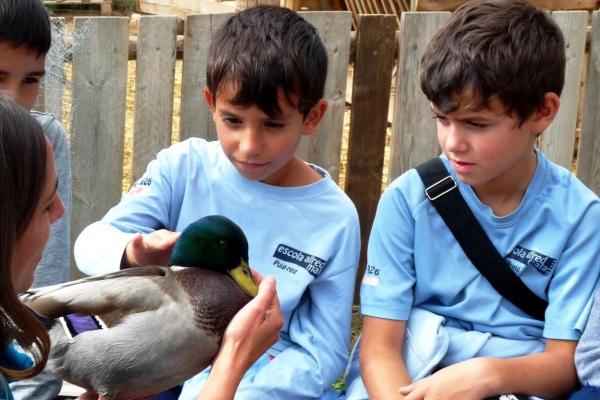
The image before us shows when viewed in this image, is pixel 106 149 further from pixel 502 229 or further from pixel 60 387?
pixel 502 229

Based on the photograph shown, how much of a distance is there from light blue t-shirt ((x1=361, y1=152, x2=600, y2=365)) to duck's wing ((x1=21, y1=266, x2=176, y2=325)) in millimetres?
811

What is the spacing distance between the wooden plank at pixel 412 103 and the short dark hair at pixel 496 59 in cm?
186

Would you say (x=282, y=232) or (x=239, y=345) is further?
(x=282, y=232)

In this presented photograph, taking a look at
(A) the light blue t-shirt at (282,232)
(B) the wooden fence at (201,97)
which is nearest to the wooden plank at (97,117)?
(B) the wooden fence at (201,97)

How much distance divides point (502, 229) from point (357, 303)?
2.68 metres

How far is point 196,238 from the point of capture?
2.59 m

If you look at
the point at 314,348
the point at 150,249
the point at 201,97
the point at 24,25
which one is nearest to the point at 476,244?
the point at 314,348

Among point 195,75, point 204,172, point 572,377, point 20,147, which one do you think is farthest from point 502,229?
point 195,75

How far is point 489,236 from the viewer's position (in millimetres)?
3006

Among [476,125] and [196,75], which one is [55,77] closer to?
[196,75]

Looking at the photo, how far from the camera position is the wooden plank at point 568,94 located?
5.18m

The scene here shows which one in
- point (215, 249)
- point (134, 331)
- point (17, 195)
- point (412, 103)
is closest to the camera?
point (17, 195)

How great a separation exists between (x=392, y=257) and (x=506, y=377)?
1.67 feet

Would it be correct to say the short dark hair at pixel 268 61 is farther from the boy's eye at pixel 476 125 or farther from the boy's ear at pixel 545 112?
the boy's ear at pixel 545 112
